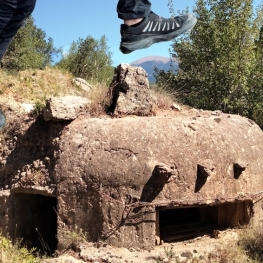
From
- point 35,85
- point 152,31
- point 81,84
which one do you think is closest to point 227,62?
point 81,84

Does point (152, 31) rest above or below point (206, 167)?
above

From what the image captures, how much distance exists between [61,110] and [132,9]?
17.5 ft

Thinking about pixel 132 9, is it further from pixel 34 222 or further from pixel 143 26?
pixel 34 222

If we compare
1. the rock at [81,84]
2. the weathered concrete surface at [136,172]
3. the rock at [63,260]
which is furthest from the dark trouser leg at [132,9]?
the rock at [81,84]

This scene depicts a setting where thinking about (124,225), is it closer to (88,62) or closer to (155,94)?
(155,94)

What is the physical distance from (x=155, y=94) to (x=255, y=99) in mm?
5978

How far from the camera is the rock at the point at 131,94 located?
8.01 m

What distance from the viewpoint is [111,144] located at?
276 inches

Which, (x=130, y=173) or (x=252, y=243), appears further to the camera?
(x=252, y=243)

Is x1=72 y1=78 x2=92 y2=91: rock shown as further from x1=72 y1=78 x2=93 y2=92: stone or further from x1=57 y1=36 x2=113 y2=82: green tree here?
x1=57 y1=36 x2=113 y2=82: green tree

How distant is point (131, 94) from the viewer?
8109 mm

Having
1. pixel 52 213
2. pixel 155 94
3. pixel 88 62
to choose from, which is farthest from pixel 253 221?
pixel 88 62

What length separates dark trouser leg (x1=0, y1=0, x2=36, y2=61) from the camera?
1.87m

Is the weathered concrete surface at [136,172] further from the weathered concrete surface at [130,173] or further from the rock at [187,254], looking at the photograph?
the rock at [187,254]
